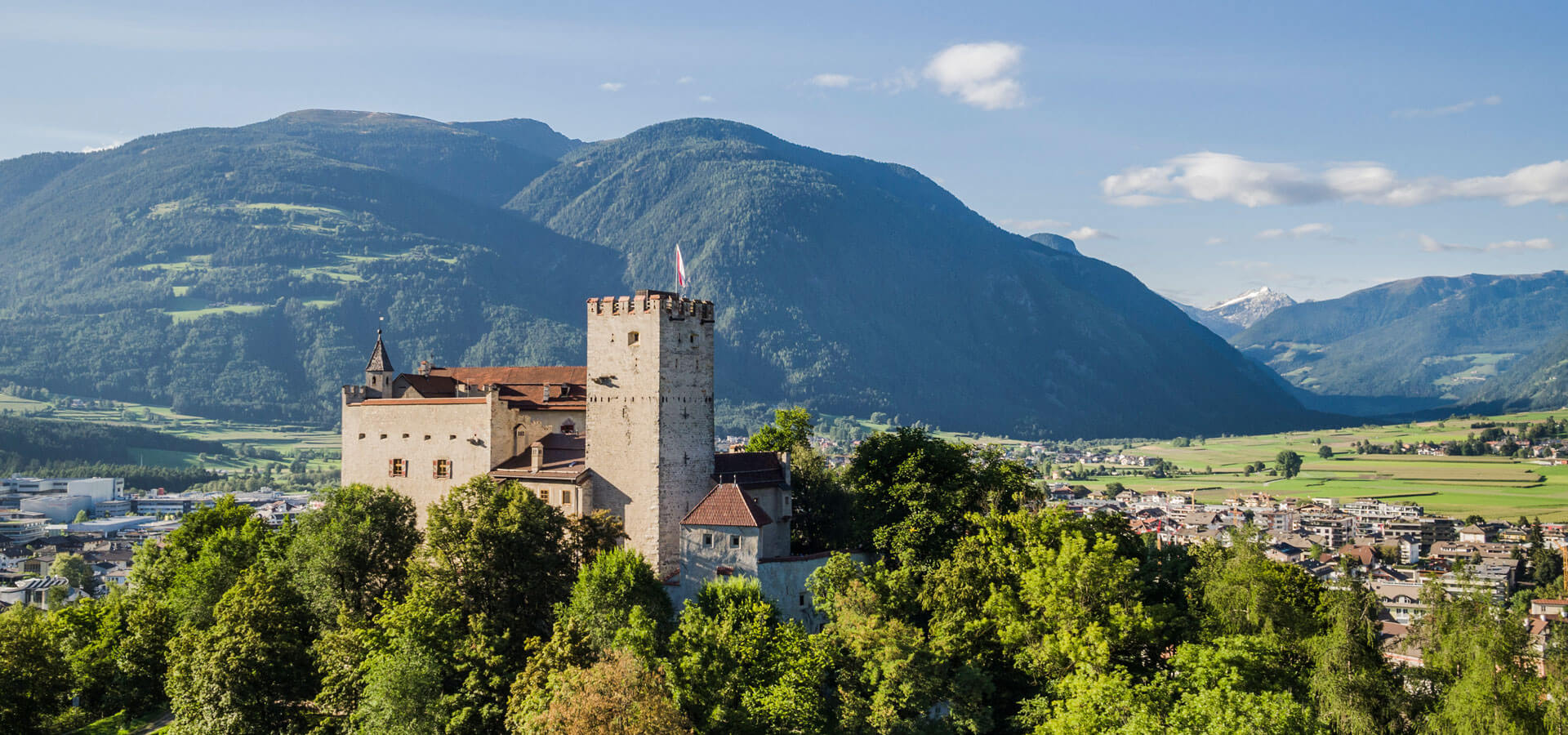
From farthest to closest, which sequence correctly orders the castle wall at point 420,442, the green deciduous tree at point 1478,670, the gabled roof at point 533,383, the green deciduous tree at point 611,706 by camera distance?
the gabled roof at point 533,383 < the castle wall at point 420,442 < the green deciduous tree at point 611,706 < the green deciduous tree at point 1478,670

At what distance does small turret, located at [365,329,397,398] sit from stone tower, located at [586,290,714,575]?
26.2 meters

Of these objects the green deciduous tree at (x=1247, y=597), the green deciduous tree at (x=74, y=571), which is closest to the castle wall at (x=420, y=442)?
the green deciduous tree at (x=1247, y=597)

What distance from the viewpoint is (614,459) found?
226 ft

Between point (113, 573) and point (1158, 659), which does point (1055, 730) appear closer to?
point (1158, 659)

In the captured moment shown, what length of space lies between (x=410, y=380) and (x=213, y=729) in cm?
3221

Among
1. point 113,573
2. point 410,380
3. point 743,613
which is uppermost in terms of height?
point 410,380

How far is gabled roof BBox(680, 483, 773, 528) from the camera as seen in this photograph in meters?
64.8

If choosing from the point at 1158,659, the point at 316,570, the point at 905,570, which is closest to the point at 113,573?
Result: the point at 316,570

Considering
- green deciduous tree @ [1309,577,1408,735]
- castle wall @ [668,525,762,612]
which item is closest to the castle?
castle wall @ [668,525,762,612]

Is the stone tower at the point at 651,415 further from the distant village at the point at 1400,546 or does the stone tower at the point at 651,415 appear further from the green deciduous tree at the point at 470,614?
the distant village at the point at 1400,546

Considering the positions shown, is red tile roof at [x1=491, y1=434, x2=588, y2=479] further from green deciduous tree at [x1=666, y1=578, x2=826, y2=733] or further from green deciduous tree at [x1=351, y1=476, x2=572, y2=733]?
green deciduous tree at [x1=666, y1=578, x2=826, y2=733]

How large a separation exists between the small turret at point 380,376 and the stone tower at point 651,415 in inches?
1030

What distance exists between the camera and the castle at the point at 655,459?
65562 millimetres

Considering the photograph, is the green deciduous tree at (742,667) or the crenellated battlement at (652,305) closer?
the green deciduous tree at (742,667)
